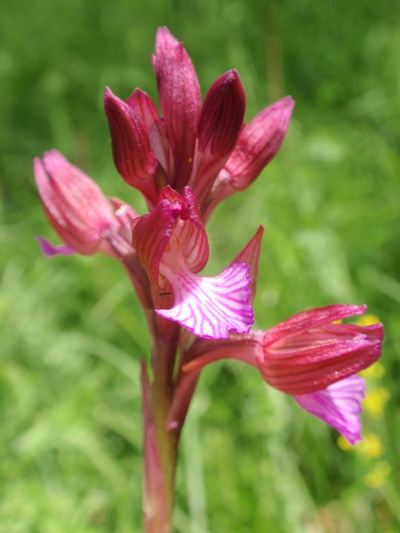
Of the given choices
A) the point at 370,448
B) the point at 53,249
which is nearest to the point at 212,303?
the point at 53,249

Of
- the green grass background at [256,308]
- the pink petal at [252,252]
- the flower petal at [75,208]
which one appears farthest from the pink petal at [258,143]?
the green grass background at [256,308]

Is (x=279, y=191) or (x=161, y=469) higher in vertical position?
(x=161, y=469)

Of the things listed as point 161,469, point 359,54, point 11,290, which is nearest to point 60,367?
point 11,290

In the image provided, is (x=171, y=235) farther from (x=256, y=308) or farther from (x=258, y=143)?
(x=256, y=308)

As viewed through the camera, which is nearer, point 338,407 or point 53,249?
point 338,407

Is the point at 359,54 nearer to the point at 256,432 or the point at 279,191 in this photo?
the point at 279,191

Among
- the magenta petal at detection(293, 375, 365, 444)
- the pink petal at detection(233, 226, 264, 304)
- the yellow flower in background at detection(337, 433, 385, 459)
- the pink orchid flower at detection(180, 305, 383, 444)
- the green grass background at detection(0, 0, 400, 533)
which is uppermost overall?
the pink petal at detection(233, 226, 264, 304)

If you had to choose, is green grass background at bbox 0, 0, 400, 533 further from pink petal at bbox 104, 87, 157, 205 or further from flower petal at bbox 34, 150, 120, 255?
pink petal at bbox 104, 87, 157, 205

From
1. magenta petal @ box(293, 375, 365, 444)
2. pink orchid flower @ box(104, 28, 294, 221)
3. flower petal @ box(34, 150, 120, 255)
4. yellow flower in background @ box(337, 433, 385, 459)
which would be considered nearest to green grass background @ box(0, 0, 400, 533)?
yellow flower in background @ box(337, 433, 385, 459)
